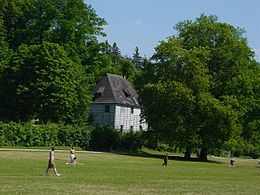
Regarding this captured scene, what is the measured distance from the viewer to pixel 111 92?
94.4 meters

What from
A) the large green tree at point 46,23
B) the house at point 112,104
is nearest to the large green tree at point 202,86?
the large green tree at point 46,23

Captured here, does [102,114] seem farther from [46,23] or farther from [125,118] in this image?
[46,23]

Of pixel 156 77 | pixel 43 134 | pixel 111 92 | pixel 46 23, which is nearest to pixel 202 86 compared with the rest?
pixel 156 77

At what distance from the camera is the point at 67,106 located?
70875mm

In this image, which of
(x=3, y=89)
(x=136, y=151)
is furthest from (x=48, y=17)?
(x=136, y=151)

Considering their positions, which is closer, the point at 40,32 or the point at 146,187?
the point at 146,187

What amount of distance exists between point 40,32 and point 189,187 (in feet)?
178

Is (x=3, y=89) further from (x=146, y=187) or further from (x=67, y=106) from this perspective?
(x=146, y=187)

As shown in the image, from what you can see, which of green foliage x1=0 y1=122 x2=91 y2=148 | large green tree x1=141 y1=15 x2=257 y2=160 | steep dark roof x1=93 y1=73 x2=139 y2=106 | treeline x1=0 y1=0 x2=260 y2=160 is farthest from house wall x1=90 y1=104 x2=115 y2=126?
large green tree x1=141 y1=15 x2=257 y2=160

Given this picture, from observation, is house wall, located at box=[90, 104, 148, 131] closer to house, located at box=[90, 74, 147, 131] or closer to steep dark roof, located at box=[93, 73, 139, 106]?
house, located at box=[90, 74, 147, 131]

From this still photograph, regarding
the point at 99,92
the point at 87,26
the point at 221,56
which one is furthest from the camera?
the point at 99,92

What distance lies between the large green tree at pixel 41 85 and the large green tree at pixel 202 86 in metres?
10.2

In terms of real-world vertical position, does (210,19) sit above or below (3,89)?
above

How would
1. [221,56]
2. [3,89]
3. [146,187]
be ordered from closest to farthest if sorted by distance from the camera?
[146,187] < [221,56] < [3,89]
